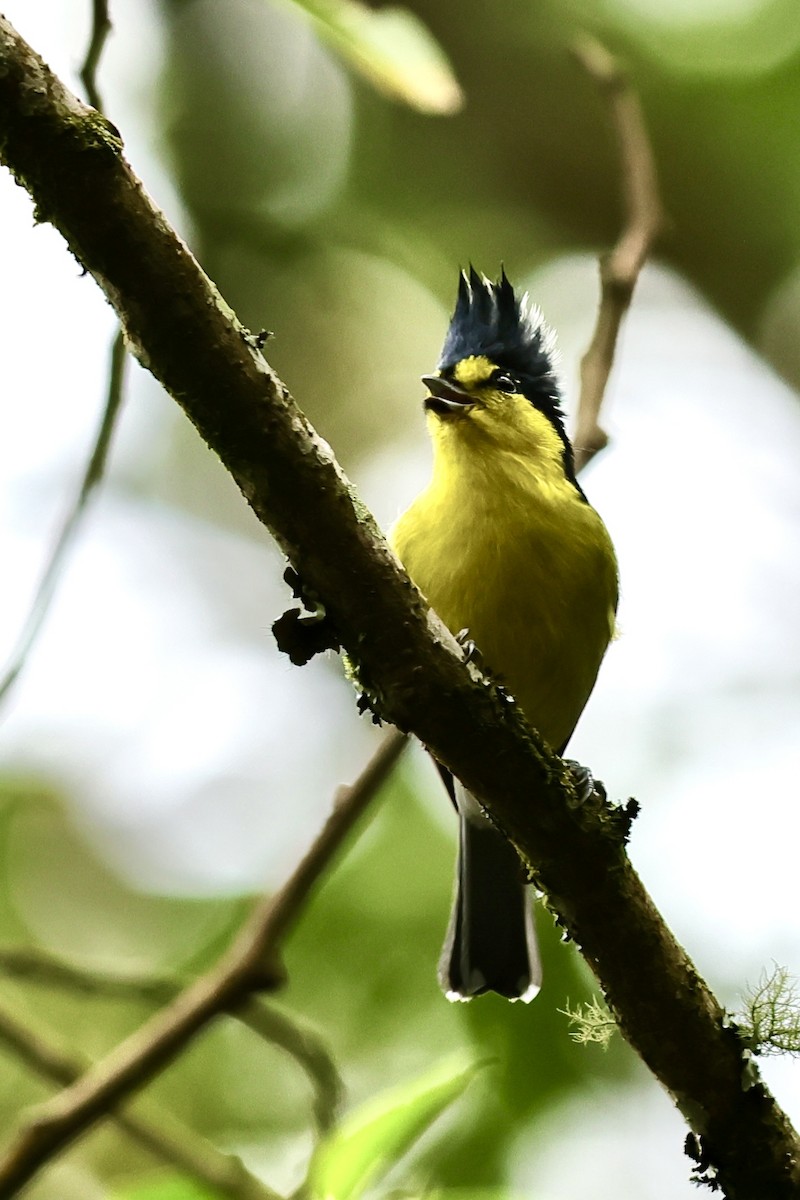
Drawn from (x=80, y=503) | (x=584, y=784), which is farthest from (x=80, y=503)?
(x=584, y=784)

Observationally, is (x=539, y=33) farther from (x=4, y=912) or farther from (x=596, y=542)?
(x=4, y=912)

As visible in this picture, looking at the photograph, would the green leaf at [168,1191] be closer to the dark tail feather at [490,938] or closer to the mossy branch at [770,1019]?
the mossy branch at [770,1019]

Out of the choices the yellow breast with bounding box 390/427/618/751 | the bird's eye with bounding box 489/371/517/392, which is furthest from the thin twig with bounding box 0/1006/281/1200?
the bird's eye with bounding box 489/371/517/392

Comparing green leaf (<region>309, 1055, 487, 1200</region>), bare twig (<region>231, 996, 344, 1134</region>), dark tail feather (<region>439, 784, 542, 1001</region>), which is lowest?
green leaf (<region>309, 1055, 487, 1200</region>)

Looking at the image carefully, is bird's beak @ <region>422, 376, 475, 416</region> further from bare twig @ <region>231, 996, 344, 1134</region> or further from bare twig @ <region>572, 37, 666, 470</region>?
bare twig @ <region>231, 996, 344, 1134</region>

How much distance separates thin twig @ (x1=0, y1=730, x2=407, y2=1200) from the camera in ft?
6.82

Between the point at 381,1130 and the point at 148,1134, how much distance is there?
3.01ft

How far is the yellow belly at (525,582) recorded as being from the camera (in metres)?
3.15

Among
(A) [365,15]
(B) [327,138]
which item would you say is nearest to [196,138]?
(B) [327,138]

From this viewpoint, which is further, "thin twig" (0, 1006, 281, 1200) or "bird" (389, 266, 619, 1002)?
"bird" (389, 266, 619, 1002)

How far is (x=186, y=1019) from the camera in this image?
2254 mm

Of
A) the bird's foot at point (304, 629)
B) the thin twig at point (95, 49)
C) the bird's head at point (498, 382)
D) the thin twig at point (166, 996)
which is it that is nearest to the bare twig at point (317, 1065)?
the thin twig at point (166, 996)

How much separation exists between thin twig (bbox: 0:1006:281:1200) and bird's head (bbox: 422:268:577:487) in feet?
5.64

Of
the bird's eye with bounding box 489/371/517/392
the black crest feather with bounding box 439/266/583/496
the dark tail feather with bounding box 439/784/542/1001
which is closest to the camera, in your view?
the dark tail feather with bounding box 439/784/542/1001
